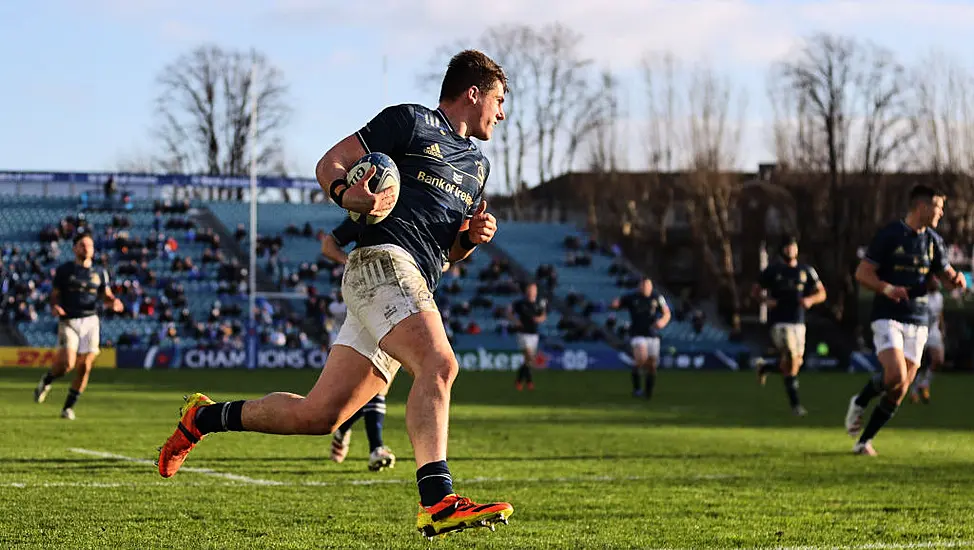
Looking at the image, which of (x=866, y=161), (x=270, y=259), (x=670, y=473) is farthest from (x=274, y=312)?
(x=670, y=473)

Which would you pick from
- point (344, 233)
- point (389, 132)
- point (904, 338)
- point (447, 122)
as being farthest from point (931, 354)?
point (389, 132)

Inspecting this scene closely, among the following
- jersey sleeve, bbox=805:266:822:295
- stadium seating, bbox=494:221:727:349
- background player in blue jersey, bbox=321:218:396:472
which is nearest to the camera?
background player in blue jersey, bbox=321:218:396:472

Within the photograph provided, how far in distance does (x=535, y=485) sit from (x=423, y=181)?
3981 mm

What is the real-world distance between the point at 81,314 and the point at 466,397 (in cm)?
876

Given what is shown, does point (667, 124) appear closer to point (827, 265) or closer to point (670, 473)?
point (827, 265)

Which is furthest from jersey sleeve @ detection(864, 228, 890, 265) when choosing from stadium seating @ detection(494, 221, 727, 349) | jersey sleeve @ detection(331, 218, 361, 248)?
stadium seating @ detection(494, 221, 727, 349)

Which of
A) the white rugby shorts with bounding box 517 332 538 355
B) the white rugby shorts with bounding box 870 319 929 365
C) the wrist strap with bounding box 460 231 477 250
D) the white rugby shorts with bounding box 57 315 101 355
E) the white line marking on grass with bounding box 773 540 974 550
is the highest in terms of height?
the wrist strap with bounding box 460 231 477 250

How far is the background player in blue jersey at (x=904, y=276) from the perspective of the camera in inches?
496

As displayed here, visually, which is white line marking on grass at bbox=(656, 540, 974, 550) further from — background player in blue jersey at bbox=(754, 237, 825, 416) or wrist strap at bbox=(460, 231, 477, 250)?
background player in blue jersey at bbox=(754, 237, 825, 416)

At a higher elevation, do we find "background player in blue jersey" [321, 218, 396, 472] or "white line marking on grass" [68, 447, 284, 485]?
"background player in blue jersey" [321, 218, 396, 472]

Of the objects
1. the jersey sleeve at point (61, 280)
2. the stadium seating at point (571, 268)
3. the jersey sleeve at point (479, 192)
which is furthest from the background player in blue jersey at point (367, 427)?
the stadium seating at point (571, 268)

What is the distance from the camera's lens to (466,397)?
2388 cm

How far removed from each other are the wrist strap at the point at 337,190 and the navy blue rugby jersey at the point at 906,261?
7725mm

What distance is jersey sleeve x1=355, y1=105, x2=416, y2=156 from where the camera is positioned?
6.50m
